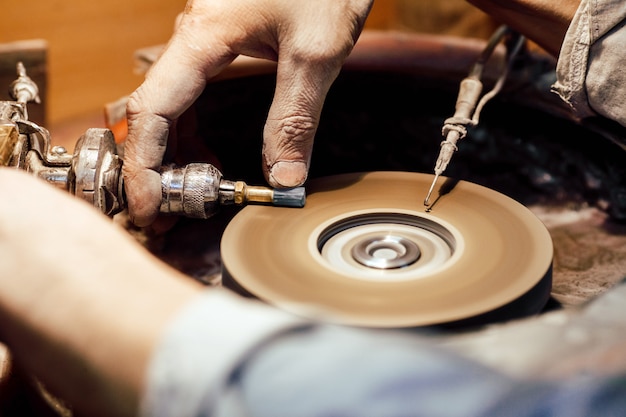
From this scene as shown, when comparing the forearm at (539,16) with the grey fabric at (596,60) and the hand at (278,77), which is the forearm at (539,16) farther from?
the hand at (278,77)

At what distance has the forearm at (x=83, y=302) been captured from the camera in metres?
0.42

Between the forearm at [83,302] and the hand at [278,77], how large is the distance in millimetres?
410

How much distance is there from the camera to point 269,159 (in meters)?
0.91

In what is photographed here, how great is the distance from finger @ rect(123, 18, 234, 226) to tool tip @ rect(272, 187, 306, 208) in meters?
0.15

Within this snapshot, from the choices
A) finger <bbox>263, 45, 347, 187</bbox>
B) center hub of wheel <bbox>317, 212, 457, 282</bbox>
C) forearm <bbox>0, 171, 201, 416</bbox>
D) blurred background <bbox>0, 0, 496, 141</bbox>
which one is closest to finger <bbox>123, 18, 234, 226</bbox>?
finger <bbox>263, 45, 347, 187</bbox>

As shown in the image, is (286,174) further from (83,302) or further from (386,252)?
(83,302)

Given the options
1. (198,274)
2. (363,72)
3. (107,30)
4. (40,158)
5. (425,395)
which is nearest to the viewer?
(425,395)

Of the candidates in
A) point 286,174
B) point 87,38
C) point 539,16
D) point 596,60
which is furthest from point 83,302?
point 87,38

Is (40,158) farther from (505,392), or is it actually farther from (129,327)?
(505,392)

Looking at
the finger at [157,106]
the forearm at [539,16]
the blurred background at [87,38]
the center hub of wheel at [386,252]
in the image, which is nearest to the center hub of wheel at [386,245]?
the center hub of wheel at [386,252]

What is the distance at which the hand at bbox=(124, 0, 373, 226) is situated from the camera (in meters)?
0.89

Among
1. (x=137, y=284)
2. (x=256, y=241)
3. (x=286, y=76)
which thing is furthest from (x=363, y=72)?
(x=137, y=284)

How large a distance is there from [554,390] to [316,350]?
5.3 inches

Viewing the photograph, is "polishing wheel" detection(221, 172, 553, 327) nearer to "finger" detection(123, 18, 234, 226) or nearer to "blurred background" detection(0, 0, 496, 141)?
"finger" detection(123, 18, 234, 226)
